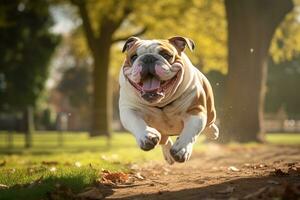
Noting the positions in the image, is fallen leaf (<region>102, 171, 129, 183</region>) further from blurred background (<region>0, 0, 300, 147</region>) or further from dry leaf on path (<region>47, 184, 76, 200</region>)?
blurred background (<region>0, 0, 300, 147</region>)

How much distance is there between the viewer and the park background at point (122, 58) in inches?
720

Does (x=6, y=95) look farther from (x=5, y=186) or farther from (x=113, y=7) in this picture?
(x=5, y=186)

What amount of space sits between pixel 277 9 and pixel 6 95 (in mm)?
31396

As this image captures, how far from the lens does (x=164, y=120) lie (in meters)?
6.77

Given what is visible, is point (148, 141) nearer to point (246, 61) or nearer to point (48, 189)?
point (48, 189)

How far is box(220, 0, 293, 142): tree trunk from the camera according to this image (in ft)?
59.8

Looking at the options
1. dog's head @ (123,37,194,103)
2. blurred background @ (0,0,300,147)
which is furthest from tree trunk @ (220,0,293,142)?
dog's head @ (123,37,194,103)

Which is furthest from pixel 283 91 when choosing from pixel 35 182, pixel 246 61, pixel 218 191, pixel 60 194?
pixel 60 194

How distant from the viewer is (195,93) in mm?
6668

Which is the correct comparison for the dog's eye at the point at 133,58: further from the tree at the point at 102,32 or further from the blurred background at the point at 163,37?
the tree at the point at 102,32

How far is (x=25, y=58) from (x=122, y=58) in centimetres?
1514

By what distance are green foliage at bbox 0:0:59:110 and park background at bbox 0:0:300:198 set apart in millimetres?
81

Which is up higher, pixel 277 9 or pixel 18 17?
pixel 18 17

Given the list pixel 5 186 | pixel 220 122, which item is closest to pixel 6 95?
pixel 220 122
